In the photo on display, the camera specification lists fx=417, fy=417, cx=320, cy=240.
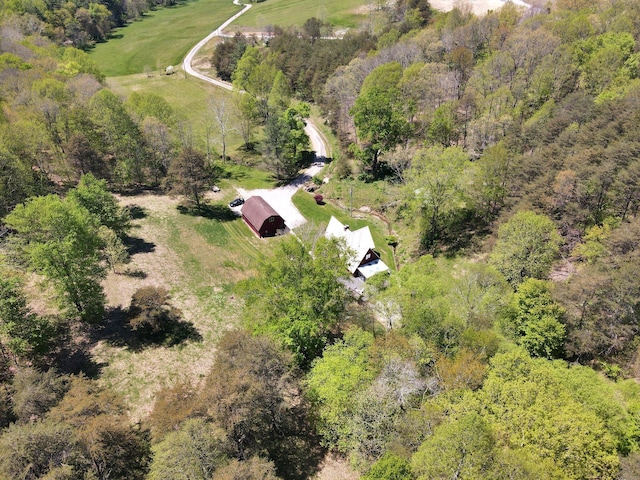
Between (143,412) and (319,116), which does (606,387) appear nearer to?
(143,412)

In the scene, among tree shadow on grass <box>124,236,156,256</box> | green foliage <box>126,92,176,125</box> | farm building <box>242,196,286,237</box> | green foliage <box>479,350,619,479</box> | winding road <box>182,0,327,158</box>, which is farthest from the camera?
winding road <box>182,0,327,158</box>

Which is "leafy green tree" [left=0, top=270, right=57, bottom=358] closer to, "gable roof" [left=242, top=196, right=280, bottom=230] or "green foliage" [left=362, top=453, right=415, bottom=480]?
"green foliage" [left=362, top=453, right=415, bottom=480]

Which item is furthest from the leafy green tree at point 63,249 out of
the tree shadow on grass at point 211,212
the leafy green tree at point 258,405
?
the tree shadow on grass at point 211,212

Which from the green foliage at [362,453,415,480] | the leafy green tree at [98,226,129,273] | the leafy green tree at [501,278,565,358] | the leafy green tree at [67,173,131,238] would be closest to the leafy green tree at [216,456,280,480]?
the green foliage at [362,453,415,480]

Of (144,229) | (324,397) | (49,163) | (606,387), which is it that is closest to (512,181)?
(606,387)

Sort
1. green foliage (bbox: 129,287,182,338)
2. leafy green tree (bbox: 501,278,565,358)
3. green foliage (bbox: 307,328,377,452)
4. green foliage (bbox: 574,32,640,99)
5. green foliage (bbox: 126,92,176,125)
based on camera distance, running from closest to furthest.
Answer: green foliage (bbox: 307,328,377,452) < leafy green tree (bbox: 501,278,565,358) < green foliage (bbox: 129,287,182,338) < green foliage (bbox: 574,32,640,99) < green foliage (bbox: 126,92,176,125)

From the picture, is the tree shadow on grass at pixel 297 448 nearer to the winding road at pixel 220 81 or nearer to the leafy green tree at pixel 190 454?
the leafy green tree at pixel 190 454
